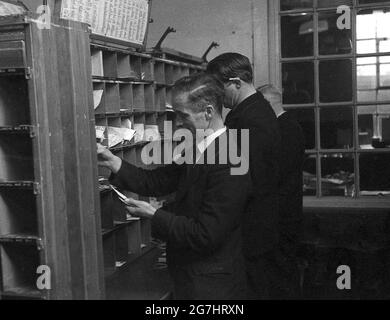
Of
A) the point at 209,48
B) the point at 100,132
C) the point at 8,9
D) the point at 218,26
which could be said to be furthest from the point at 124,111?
the point at 218,26

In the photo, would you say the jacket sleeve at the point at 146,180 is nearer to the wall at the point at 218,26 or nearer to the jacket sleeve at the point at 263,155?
the jacket sleeve at the point at 263,155

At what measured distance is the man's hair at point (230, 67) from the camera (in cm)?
242

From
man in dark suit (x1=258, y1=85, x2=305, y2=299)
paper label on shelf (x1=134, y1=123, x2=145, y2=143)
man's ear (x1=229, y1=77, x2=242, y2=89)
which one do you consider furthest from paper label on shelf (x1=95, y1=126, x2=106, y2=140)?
man in dark suit (x1=258, y1=85, x2=305, y2=299)

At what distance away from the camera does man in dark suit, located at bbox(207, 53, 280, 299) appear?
2.29 metres

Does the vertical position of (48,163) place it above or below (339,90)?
below

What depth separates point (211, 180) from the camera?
178cm

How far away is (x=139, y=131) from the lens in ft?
9.55

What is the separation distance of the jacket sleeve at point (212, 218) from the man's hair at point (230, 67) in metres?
0.76

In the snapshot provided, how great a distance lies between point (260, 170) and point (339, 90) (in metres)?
2.26

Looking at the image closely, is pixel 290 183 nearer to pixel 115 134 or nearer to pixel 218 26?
pixel 115 134

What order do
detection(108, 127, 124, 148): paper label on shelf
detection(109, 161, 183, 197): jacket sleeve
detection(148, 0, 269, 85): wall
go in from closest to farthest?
detection(109, 161, 183, 197): jacket sleeve → detection(108, 127, 124, 148): paper label on shelf → detection(148, 0, 269, 85): wall

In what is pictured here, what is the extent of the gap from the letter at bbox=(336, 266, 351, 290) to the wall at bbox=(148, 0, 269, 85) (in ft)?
5.16

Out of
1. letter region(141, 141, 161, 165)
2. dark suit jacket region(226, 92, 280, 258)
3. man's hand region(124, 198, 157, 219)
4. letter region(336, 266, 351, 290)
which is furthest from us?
letter region(336, 266, 351, 290)

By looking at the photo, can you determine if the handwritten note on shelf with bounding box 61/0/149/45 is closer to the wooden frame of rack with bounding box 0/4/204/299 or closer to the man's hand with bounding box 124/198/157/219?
the wooden frame of rack with bounding box 0/4/204/299
